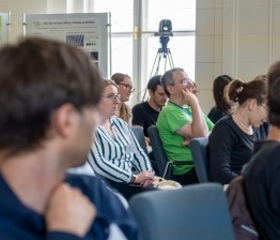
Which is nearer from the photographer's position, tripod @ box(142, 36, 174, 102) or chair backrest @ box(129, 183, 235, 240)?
chair backrest @ box(129, 183, 235, 240)

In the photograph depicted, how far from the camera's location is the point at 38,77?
83 centimetres

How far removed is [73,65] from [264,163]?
89 centimetres

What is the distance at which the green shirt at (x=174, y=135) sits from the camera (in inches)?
159

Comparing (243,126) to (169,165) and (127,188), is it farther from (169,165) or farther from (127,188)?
(169,165)

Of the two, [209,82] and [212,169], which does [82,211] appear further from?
[209,82]

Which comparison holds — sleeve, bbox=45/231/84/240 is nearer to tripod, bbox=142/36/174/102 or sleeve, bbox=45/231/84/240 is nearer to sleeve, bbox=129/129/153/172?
sleeve, bbox=129/129/153/172

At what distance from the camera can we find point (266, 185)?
1590 millimetres

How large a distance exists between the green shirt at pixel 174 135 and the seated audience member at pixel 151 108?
1027 mm

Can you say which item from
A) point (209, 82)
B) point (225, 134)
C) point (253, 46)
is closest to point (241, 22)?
point (253, 46)

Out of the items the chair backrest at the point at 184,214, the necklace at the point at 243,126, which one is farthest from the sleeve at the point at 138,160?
the chair backrest at the point at 184,214

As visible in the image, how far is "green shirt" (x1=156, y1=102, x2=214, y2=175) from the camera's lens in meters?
4.05

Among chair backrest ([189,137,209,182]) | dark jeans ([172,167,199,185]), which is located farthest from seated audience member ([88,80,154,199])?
dark jeans ([172,167,199,185])

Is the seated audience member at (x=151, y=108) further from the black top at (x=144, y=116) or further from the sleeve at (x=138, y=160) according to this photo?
the sleeve at (x=138, y=160)

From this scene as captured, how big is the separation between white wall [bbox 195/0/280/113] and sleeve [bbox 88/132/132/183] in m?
3.16
